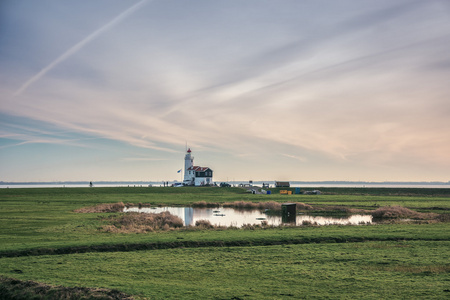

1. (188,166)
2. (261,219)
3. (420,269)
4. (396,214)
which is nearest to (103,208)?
(261,219)

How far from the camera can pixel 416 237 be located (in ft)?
87.1

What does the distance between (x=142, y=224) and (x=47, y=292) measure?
23293 millimetres

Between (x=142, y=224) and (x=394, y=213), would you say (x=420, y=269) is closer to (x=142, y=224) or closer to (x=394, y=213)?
(x=142, y=224)

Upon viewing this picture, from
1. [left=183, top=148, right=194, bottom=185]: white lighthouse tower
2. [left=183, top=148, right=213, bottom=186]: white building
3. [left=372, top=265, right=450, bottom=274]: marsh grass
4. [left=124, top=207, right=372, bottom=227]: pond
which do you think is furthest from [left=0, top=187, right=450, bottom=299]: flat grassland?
[left=183, top=148, right=194, bottom=185]: white lighthouse tower

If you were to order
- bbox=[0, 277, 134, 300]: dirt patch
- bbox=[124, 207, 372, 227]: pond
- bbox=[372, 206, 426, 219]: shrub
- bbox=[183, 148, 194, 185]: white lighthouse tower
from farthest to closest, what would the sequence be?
bbox=[183, 148, 194, 185]: white lighthouse tower → bbox=[372, 206, 426, 219]: shrub → bbox=[124, 207, 372, 227]: pond → bbox=[0, 277, 134, 300]: dirt patch

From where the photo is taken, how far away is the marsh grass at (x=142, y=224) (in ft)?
107

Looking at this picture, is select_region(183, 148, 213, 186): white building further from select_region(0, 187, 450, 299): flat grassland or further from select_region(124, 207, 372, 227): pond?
select_region(0, 187, 450, 299): flat grassland

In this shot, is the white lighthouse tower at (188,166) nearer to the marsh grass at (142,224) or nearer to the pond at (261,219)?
the pond at (261,219)

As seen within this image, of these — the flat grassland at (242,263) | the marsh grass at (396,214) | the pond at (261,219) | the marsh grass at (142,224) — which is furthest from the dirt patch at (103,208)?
the marsh grass at (396,214)

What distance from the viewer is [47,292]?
14.1m

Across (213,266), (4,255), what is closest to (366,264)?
(213,266)

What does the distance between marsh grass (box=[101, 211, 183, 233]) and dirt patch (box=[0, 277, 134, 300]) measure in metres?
16.6

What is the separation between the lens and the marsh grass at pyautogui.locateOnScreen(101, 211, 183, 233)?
32625mm

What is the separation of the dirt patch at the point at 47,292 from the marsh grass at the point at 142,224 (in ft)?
54.5
